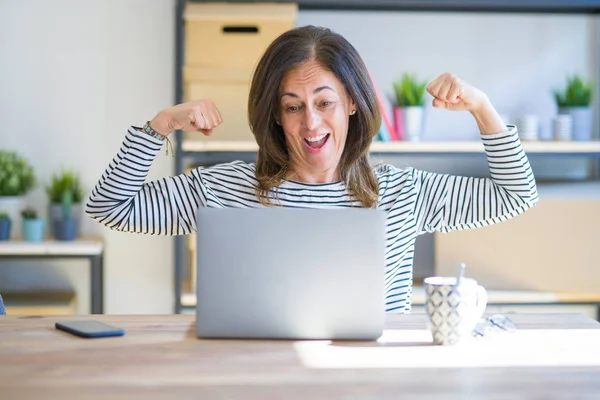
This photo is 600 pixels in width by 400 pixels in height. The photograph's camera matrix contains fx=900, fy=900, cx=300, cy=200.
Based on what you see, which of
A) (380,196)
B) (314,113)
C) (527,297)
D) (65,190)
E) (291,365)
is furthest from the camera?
(65,190)

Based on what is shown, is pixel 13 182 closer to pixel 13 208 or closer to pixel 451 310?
pixel 13 208

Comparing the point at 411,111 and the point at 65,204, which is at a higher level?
the point at 411,111

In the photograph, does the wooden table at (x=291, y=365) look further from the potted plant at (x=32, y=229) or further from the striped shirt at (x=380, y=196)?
the potted plant at (x=32, y=229)

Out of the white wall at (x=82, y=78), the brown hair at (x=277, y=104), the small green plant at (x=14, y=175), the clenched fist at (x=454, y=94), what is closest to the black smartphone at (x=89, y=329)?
the brown hair at (x=277, y=104)

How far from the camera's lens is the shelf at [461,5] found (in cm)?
315

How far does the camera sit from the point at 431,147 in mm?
3104

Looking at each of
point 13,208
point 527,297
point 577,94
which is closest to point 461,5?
point 577,94

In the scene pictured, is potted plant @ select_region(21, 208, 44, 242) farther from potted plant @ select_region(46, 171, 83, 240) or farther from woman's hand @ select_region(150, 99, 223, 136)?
woman's hand @ select_region(150, 99, 223, 136)

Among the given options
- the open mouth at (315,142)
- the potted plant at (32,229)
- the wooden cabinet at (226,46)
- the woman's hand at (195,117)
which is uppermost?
the wooden cabinet at (226,46)

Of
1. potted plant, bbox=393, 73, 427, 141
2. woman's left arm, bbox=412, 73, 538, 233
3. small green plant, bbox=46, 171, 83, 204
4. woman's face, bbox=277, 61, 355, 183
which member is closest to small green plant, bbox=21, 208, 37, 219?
small green plant, bbox=46, 171, 83, 204

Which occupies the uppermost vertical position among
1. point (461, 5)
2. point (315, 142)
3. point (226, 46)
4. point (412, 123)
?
point (461, 5)

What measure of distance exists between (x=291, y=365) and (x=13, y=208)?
86.6 inches

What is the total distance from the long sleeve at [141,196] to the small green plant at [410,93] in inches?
50.0

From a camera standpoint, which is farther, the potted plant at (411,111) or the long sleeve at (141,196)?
the potted plant at (411,111)
